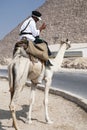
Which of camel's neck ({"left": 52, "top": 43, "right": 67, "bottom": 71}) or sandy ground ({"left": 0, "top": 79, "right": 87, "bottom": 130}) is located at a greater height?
camel's neck ({"left": 52, "top": 43, "right": 67, "bottom": 71})

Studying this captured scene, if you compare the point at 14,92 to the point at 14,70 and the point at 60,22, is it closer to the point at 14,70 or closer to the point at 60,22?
the point at 14,70

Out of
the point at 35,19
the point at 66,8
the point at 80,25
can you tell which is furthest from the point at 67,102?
the point at 66,8

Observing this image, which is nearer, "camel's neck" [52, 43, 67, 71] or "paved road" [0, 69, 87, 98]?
"camel's neck" [52, 43, 67, 71]

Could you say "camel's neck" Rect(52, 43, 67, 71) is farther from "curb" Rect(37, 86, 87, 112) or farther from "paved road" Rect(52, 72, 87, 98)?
"paved road" Rect(52, 72, 87, 98)

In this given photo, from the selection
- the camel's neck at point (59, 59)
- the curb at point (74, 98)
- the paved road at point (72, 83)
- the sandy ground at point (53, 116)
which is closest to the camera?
the sandy ground at point (53, 116)

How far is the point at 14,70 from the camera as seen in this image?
10.3 m

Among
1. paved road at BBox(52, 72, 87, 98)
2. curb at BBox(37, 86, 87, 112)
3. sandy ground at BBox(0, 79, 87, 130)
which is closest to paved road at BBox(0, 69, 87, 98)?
paved road at BBox(52, 72, 87, 98)

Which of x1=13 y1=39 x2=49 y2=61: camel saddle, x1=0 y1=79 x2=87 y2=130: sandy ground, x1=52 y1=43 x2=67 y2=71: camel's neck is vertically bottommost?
x1=0 y1=79 x2=87 y2=130: sandy ground

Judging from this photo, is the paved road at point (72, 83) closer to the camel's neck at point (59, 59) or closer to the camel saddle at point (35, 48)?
the camel's neck at point (59, 59)

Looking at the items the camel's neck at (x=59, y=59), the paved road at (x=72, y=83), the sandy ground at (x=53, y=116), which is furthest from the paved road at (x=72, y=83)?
the camel's neck at (x=59, y=59)

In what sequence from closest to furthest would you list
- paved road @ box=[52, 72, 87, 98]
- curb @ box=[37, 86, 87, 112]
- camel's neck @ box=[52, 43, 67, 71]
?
camel's neck @ box=[52, 43, 67, 71], curb @ box=[37, 86, 87, 112], paved road @ box=[52, 72, 87, 98]

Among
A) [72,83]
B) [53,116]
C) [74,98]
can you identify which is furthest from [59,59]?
[72,83]

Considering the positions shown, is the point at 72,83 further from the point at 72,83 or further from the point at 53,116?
the point at 53,116

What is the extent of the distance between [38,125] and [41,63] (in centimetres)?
128
